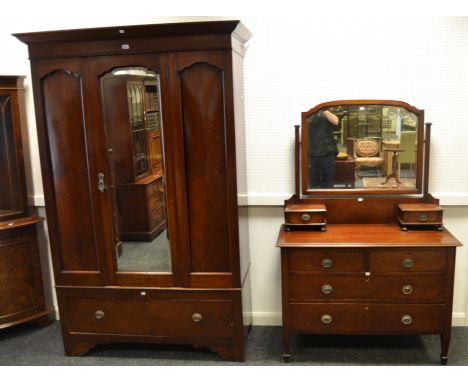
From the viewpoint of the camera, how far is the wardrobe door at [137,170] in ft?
7.68

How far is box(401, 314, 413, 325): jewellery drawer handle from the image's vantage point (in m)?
2.41

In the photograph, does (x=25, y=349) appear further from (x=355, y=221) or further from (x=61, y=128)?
(x=355, y=221)

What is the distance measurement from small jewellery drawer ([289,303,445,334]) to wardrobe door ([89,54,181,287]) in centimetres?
69

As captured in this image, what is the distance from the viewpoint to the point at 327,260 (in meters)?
2.38

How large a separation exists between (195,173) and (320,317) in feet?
3.20

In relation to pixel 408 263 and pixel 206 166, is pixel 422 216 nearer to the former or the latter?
pixel 408 263

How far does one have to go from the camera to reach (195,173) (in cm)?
240

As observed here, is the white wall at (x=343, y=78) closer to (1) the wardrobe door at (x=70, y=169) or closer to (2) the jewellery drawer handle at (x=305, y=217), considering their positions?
(2) the jewellery drawer handle at (x=305, y=217)

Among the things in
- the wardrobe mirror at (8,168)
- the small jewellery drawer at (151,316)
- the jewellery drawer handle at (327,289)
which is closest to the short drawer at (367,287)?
the jewellery drawer handle at (327,289)

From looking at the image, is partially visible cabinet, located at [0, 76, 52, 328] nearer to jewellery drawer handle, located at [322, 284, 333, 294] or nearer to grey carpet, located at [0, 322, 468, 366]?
grey carpet, located at [0, 322, 468, 366]

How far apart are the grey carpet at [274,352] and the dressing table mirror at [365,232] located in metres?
0.16

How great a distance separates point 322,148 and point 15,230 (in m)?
1.85

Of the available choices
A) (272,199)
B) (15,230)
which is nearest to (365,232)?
(272,199)

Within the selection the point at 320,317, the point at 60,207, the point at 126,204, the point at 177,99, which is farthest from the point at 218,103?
the point at 320,317
